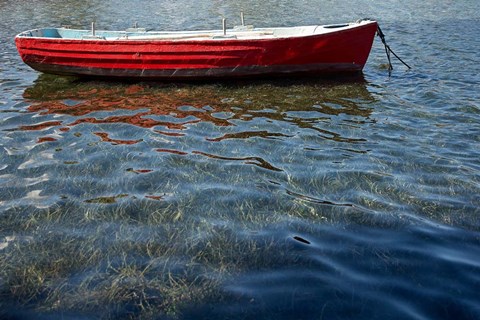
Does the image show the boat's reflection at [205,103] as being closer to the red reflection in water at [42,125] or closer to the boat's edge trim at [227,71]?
the red reflection in water at [42,125]

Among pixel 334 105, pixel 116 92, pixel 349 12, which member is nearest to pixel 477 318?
pixel 334 105

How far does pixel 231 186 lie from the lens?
24.9 ft

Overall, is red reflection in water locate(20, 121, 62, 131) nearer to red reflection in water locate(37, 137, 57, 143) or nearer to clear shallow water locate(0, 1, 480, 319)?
clear shallow water locate(0, 1, 480, 319)

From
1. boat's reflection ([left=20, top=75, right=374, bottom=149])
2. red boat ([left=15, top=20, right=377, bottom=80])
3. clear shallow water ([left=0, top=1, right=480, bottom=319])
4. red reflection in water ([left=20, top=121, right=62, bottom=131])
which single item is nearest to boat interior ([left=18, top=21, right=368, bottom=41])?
red boat ([left=15, top=20, right=377, bottom=80])

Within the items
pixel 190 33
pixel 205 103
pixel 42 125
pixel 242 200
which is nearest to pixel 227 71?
pixel 205 103

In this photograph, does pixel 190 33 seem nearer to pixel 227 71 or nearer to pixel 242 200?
pixel 227 71

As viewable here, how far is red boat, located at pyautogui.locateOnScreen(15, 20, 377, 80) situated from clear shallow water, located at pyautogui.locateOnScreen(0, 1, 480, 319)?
19.0 inches

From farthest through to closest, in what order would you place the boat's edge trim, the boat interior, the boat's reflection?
the boat interior
the boat's edge trim
the boat's reflection

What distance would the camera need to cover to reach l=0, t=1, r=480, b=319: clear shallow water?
16.8ft

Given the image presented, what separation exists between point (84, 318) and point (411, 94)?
34.6 ft

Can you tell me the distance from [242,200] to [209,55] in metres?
6.98

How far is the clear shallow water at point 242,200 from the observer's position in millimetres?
5117

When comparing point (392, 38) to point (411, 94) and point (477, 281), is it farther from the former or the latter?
point (477, 281)

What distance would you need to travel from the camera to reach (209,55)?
13.1 meters
